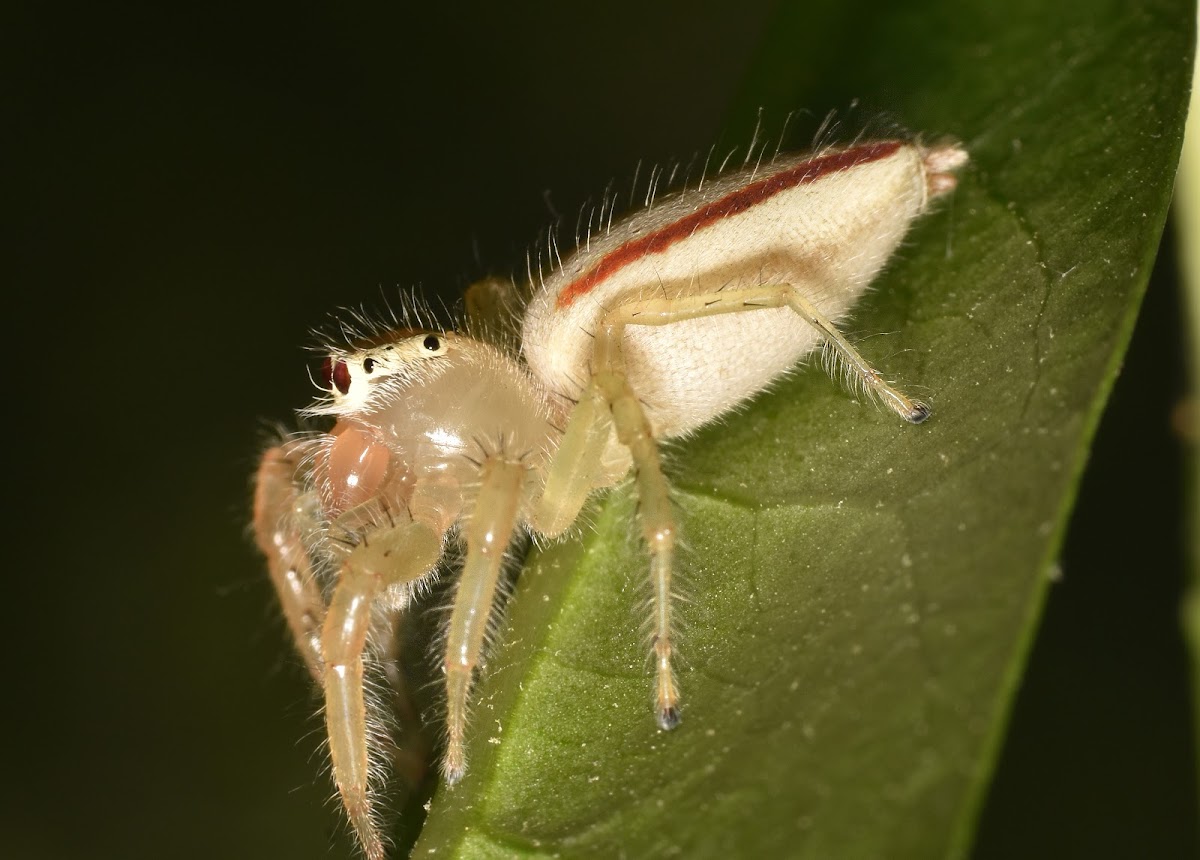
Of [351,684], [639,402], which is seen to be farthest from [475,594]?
[639,402]

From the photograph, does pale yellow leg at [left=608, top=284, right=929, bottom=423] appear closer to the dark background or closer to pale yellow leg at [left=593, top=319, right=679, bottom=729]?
pale yellow leg at [left=593, top=319, right=679, bottom=729]

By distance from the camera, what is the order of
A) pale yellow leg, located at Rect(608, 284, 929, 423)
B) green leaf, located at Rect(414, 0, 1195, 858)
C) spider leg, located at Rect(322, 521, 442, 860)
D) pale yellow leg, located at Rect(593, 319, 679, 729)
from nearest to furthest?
green leaf, located at Rect(414, 0, 1195, 858), pale yellow leg, located at Rect(593, 319, 679, 729), spider leg, located at Rect(322, 521, 442, 860), pale yellow leg, located at Rect(608, 284, 929, 423)

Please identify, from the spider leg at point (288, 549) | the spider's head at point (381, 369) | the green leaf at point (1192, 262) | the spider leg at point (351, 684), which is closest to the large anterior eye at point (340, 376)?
the spider's head at point (381, 369)

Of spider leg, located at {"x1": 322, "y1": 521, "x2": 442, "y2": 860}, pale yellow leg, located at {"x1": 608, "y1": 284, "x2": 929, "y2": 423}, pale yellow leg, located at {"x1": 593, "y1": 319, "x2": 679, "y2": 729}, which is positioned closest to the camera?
pale yellow leg, located at {"x1": 593, "y1": 319, "x2": 679, "y2": 729}

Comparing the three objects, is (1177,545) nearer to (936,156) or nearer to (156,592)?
(936,156)

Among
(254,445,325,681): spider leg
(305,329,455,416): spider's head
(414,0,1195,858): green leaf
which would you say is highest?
(305,329,455,416): spider's head

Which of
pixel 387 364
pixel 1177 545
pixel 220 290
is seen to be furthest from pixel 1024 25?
pixel 220 290

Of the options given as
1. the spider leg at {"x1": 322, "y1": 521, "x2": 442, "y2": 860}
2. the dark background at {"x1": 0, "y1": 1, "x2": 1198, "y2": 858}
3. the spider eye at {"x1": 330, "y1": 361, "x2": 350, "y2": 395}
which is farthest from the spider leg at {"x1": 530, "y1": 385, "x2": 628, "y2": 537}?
the dark background at {"x1": 0, "y1": 1, "x2": 1198, "y2": 858}

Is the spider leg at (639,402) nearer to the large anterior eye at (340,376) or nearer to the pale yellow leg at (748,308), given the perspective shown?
the pale yellow leg at (748,308)
